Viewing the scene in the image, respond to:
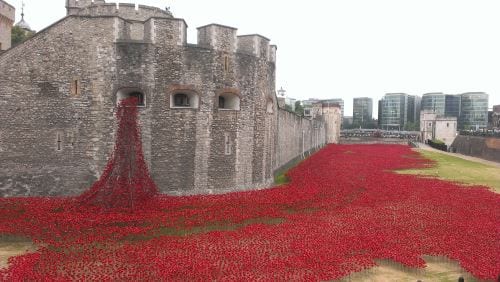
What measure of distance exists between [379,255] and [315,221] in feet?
12.4

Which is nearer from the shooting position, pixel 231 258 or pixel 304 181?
pixel 231 258

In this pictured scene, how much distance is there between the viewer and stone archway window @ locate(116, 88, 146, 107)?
17.6 metres

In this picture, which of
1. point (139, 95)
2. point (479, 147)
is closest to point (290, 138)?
point (139, 95)

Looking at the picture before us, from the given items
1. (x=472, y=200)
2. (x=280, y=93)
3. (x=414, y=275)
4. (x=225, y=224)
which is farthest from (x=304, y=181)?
(x=280, y=93)

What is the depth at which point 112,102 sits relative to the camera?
17.4m

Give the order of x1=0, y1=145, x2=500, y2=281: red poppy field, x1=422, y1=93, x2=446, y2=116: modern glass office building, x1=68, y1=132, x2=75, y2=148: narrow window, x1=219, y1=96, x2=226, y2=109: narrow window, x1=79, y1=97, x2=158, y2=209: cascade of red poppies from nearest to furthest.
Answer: x1=0, y1=145, x2=500, y2=281: red poppy field, x1=79, y1=97, x2=158, y2=209: cascade of red poppies, x1=68, y1=132, x2=75, y2=148: narrow window, x1=219, y1=96, x2=226, y2=109: narrow window, x1=422, y1=93, x2=446, y2=116: modern glass office building

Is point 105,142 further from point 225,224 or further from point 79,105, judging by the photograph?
point 225,224

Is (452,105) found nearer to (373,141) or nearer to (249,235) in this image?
(373,141)

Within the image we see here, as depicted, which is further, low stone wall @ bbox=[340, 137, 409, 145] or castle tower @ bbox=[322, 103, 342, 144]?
castle tower @ bbox=[322, 103, 342, 144]

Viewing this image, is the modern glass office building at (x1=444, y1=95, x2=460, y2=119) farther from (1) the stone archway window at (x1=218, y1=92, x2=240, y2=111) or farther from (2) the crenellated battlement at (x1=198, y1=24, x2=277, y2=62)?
(1) the stone archway window at (x1=218, y1=92, x2=240, y2=111)

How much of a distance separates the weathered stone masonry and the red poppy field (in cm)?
141

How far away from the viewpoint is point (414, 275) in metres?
9.64

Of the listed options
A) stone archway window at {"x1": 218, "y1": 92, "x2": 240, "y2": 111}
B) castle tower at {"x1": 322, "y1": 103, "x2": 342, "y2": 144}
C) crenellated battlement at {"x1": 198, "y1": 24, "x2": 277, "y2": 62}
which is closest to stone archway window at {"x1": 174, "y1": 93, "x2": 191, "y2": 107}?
stone archway window at {"x1": 218, "y1": 92, "x2": 240, "y2": 111}

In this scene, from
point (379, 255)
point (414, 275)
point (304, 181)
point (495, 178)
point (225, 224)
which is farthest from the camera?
point (495, 178)
